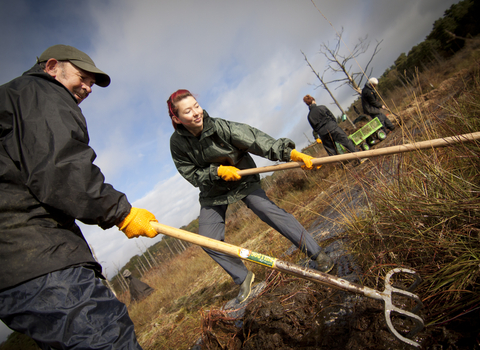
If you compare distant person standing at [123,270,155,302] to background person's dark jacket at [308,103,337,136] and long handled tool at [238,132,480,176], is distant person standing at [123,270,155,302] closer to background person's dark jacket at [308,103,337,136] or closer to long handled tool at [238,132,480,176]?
background person's dark jacket at [308,103,337,136]

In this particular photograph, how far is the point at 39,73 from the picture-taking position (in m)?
1.29

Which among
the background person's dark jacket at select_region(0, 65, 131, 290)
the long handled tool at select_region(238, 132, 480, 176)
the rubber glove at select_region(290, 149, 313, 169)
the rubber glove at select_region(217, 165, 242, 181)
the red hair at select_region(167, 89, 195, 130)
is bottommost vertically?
the long handled tool at select_region(238, 132, 480, 176)

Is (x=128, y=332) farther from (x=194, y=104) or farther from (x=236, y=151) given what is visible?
(x=194, y=104)

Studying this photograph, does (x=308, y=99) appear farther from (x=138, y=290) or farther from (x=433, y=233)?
(x=138, y=290)

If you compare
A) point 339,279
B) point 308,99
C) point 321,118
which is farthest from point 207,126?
point 308,99

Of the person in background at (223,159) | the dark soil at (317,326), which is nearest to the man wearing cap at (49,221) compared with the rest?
the dark soil at (317,326)

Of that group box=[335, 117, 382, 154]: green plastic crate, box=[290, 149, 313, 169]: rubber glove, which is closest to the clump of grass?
box=[290, 149, 313, 169]: rubber glove

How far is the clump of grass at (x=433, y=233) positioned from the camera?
1063mm

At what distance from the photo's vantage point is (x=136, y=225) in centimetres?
159

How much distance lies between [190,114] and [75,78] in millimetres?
973

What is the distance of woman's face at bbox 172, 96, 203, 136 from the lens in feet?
7.50

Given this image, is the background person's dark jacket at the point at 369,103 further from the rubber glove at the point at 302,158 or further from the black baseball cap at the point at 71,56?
the black baseball cap at the point at 71,56

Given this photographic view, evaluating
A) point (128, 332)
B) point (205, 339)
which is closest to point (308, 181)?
point (205, 339)

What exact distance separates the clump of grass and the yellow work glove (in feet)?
5.16
